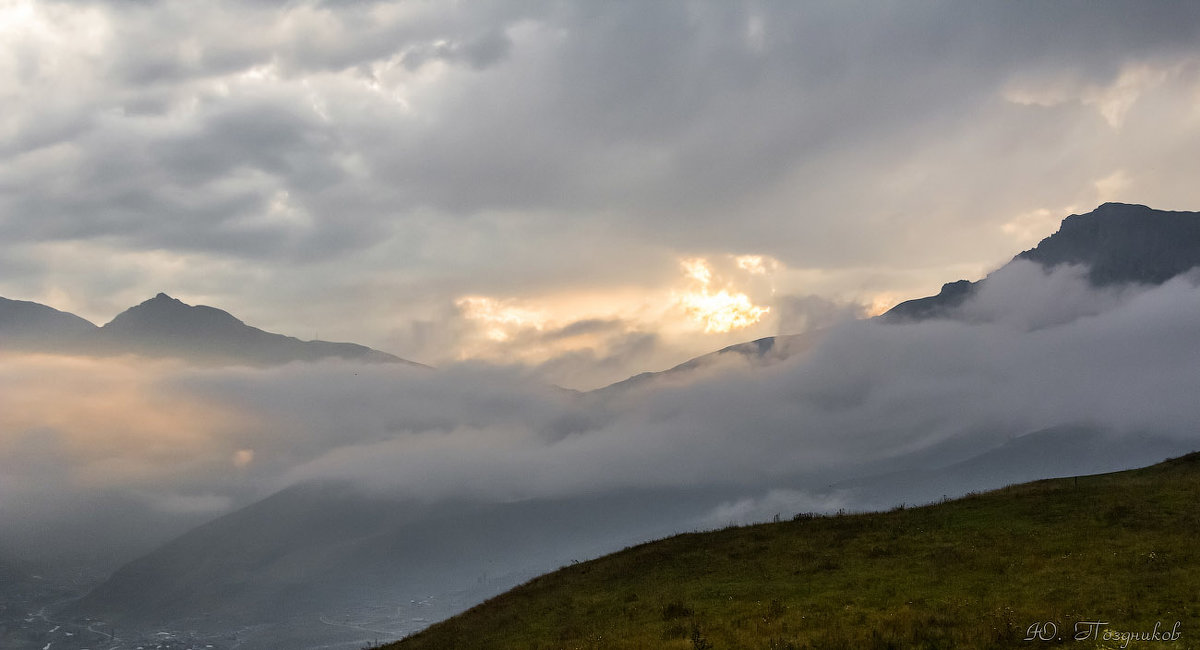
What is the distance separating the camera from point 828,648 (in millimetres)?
29141

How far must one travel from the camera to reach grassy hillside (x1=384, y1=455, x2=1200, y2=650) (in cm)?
2981

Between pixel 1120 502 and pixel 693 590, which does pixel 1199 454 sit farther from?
pixel 693 590

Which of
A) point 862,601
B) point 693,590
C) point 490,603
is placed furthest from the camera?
point 490,603

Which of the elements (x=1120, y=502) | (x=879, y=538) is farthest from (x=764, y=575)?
(x=1120, y=502)

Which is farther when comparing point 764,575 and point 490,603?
point 490,603

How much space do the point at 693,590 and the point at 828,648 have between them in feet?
47.2
